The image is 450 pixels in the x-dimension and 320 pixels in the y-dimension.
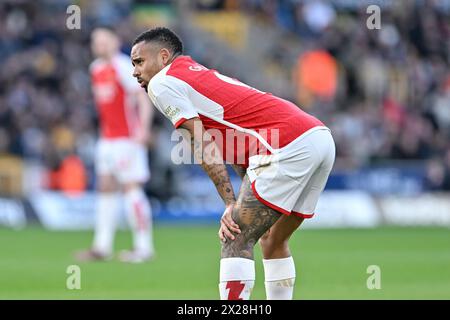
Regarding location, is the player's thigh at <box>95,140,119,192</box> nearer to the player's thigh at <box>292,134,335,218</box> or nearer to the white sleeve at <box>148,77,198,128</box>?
the player's thigh at <box>292,134,335,218</box>

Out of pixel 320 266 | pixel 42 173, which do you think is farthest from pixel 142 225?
pixel 42 173

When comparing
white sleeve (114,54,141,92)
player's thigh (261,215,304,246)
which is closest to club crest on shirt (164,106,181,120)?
player's thigh (261,215,304,246)

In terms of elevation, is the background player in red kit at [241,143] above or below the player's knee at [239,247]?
above

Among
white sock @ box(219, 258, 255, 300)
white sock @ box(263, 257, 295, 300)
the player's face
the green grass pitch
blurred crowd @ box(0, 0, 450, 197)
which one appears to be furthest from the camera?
blurred crowd @ box(0, 0, 450, 197)

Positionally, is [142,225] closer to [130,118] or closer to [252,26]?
[130,118]

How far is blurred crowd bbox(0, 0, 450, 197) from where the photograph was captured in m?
21.3

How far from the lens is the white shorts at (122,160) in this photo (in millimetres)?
13125

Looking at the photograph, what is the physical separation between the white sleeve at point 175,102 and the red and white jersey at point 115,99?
638 centimetres

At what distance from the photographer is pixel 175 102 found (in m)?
6.80

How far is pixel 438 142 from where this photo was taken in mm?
22516

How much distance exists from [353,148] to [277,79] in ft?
11.2

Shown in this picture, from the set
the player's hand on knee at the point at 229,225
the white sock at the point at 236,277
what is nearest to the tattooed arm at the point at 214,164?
the player's hand on knee at the point at 229,225

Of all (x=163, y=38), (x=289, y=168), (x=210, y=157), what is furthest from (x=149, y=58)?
(x=289, y=168)

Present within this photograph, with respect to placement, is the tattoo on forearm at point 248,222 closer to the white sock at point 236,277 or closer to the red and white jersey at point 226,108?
the white sock at point 236,277
